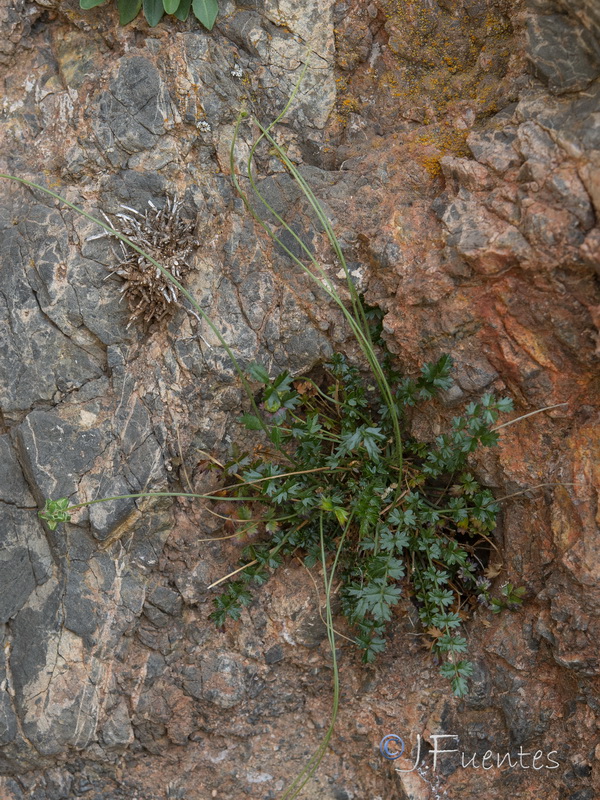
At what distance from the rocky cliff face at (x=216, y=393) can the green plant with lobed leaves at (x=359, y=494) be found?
12 cm

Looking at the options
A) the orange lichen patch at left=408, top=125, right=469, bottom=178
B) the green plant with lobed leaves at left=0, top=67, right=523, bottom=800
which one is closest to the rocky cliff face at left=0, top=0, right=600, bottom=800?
the orange lichen patch at left=408, top=125, right=469, bottom=178

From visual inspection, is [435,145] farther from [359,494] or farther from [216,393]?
[359,494]

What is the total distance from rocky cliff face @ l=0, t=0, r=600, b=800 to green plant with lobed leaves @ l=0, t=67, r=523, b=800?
0.12 meters

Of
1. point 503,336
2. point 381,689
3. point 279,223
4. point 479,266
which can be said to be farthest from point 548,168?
point 381,689

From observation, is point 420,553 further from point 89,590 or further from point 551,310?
point 89,590

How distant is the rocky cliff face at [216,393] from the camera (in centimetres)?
304

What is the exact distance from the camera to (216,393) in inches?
128

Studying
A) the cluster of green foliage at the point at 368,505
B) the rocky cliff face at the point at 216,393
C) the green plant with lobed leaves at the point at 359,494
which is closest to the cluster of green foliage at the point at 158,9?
the rocky cliff face at the point at 216,393

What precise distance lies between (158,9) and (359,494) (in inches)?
98.2

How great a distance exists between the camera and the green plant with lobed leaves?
117 inches

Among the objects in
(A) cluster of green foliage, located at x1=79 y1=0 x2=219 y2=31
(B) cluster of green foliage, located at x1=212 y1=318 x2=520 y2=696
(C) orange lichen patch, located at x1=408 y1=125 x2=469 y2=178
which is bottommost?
(B) cluster of green foliage, located at x1=212 y1=318 x2=520 y2=696

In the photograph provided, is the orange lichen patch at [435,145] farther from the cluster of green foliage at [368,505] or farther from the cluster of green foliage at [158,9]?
the cluster of green foliage at [158,9]
